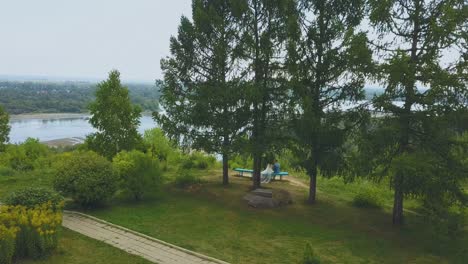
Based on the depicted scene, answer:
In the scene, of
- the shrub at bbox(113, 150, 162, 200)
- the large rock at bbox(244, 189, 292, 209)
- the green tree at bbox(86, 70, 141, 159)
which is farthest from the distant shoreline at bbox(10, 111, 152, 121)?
the large rock at bbox(244, 189, 292, 209)

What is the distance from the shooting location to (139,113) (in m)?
19.2

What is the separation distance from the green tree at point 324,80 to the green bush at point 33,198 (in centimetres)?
721

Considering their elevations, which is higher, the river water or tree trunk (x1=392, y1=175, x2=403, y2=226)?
tree trunk (x1=392, y1=175, x2=403, y2=226)

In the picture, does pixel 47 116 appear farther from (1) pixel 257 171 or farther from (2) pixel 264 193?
(2) pixel 264 193

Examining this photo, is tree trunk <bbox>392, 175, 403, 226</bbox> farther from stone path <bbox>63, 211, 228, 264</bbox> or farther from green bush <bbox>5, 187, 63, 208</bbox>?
green bush <bbox>5, 187, 63, 208</bbox>

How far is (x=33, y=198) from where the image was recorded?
387 inches

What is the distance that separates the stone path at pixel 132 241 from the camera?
8.37 meters

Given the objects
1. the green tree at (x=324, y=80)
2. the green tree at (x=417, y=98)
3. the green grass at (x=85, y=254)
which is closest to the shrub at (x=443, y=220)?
the green tree at (x=417, y=98)

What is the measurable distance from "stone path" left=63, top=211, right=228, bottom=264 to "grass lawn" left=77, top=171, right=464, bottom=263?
0.33 metres

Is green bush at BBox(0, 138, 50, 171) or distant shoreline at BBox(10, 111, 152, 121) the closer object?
green bush at BBox(0, 138, 50, 171)

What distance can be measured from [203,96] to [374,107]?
5.84 m

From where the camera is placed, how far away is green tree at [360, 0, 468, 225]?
356 inches

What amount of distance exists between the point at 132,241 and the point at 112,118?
1024 cm

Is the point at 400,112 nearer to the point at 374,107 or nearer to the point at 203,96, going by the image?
the point at 374,107
